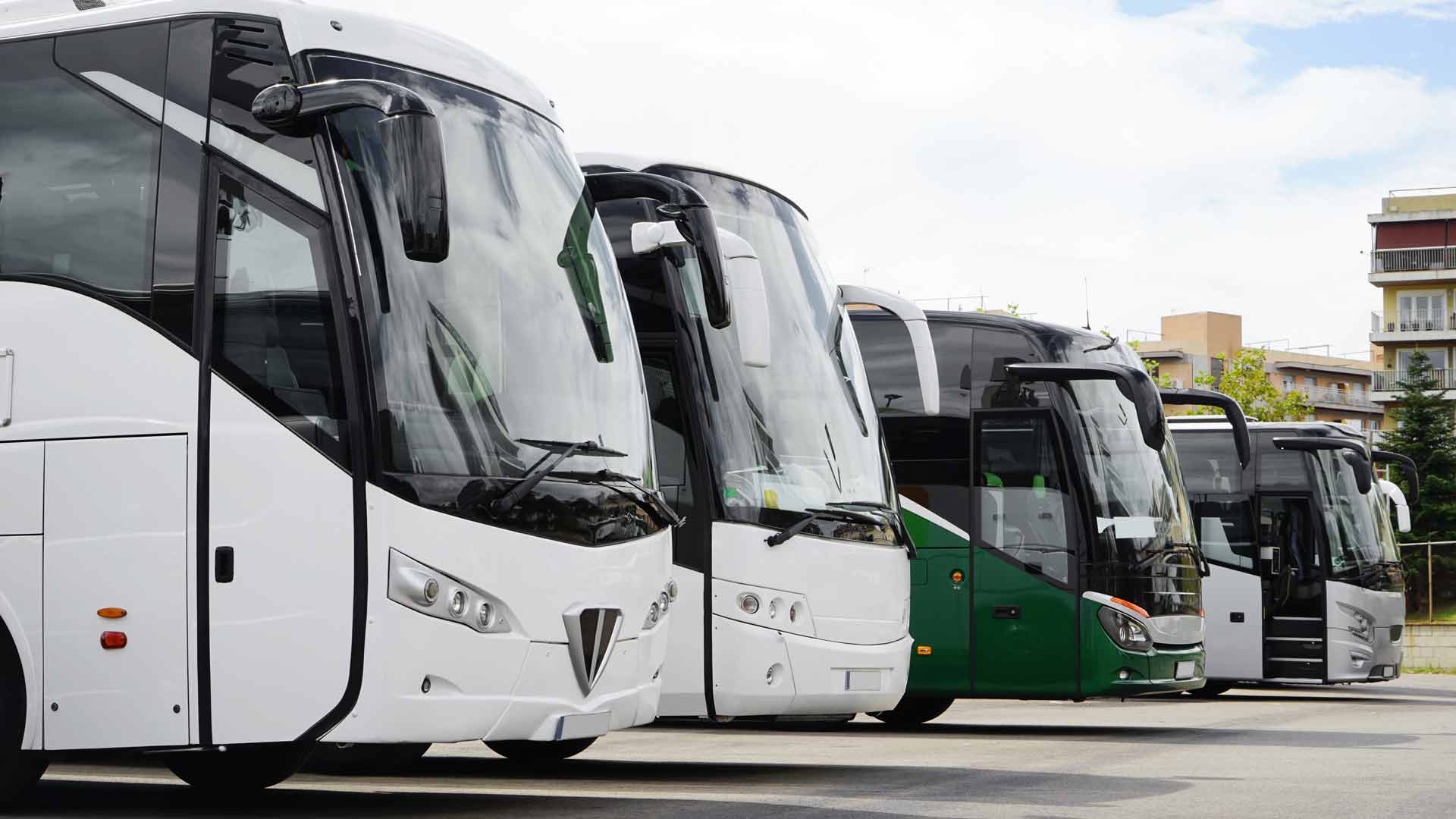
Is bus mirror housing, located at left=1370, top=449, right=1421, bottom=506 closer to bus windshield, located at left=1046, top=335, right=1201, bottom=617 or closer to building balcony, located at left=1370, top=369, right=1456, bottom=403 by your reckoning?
bus windshield, located at left=1046, top=335, right=1201, bottom=617

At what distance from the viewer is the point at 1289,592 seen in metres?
22.2

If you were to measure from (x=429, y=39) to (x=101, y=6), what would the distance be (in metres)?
1.56

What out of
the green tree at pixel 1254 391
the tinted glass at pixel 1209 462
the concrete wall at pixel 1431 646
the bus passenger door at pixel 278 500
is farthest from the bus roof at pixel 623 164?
the green tree at pixel 1254 391

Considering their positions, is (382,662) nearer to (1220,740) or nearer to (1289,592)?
(1220,740)

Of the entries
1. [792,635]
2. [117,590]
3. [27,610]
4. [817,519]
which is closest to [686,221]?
[817,519]

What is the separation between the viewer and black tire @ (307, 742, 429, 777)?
30.2ft

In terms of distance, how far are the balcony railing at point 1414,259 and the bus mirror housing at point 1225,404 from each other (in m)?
71.5

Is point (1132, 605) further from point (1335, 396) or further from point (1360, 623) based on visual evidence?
point (1335, 396)

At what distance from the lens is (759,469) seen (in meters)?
11.3

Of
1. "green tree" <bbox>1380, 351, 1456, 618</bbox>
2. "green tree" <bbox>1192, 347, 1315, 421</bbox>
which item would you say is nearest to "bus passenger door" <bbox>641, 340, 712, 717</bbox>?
"green tree" <bbox>1192, 347, 1315, 421</bbox>

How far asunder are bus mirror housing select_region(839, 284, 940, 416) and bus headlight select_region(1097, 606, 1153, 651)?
356cm

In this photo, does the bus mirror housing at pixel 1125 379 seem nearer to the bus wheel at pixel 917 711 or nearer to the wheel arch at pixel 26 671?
the bus wheel at pixel 917 711

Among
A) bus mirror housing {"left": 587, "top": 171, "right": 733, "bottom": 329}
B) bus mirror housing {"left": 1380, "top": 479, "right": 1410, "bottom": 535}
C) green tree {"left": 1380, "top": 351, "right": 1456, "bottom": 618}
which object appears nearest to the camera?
bus mirror housing {"left": 587, "top": 171, "right": 733, "bottom": 329}

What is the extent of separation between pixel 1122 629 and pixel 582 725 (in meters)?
8.31
